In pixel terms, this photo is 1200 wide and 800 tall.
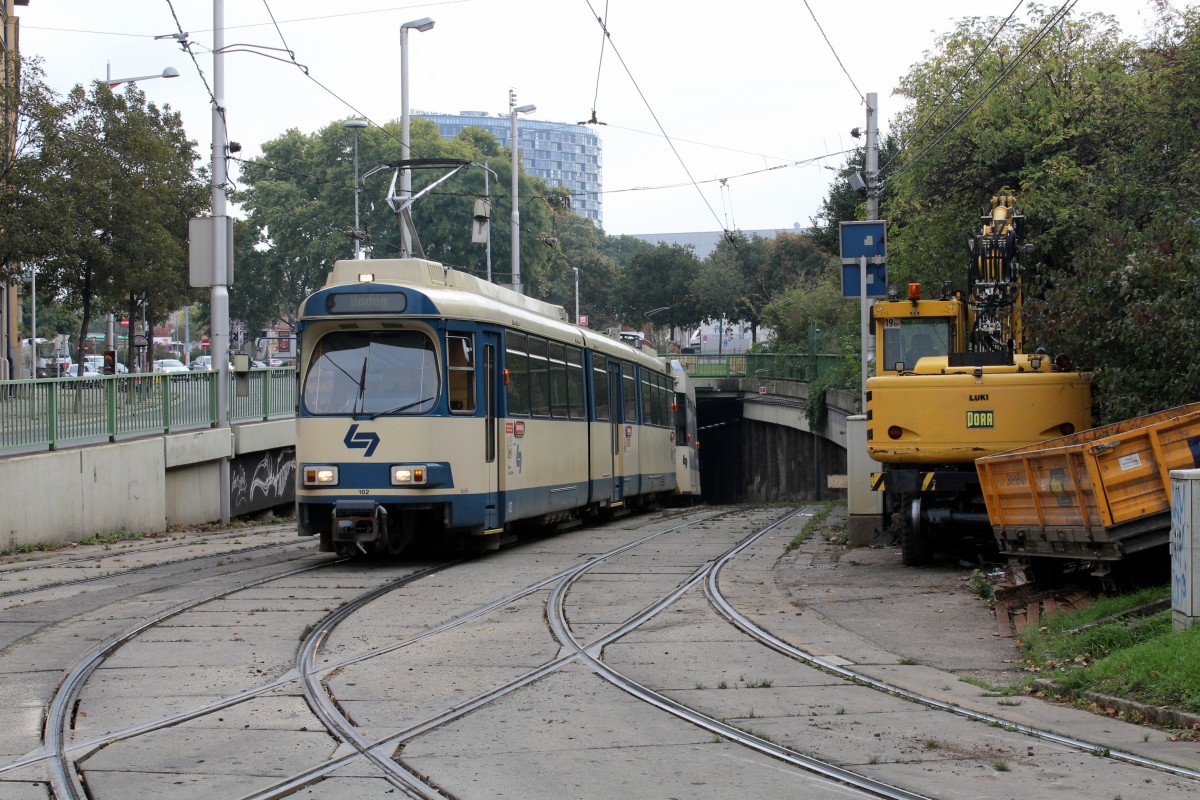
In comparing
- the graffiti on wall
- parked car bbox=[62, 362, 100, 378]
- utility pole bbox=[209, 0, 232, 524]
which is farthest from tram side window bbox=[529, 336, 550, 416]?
parked car bbox=[62, 362, 100, 378]

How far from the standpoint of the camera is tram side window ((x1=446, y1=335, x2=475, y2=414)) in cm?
1507

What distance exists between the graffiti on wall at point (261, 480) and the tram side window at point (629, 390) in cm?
597

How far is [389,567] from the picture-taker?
1527 centimetres

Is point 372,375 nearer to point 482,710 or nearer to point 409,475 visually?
point 409,475

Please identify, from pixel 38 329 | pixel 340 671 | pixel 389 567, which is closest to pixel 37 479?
pixel 389 567

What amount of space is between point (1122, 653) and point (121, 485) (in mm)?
14984

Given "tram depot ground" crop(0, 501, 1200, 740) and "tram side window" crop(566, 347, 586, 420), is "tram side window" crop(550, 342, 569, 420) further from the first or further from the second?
"tram depot ground" crop(0, 501, 1200, 740)

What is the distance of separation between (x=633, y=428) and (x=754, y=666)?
49.0 ft

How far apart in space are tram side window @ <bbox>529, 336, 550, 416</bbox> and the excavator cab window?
431cm

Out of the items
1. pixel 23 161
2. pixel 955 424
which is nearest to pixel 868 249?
pixel 955 424

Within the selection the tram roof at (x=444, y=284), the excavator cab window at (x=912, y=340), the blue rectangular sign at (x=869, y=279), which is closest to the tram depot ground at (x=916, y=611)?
the excavator cab window at (x=912, y=340)

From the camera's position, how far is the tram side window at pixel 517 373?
1625 centimetres

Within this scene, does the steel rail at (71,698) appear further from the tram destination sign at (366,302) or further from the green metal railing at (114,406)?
the green metal railing at (114,406)

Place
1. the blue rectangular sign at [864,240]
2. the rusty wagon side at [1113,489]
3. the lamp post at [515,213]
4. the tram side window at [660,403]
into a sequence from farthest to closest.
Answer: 1. the lamp post at [515,213]
2. the tram side window at [660,403]
3. the blue rectangular sign at [864,240]
4. the rusty wagon side at [1113,489]
